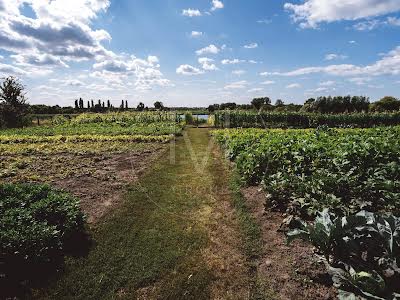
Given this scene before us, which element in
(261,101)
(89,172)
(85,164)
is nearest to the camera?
(89,172)

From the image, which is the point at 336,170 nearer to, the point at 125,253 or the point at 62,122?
the point at 125,253

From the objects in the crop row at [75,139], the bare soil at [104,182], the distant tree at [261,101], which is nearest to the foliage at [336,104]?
the distant tree at [261,101]

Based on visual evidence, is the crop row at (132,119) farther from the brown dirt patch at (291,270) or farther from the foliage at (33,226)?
the brown dirt patch at (291,270)

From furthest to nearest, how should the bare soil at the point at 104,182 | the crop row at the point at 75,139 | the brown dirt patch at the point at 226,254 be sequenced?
1. the crop row at the point at 75,139
2. the bare soil at the point at 104,182
3. the brown dirt patch at the point at 226,254

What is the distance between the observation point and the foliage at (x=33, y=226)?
4512 mm

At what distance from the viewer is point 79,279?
452 cm

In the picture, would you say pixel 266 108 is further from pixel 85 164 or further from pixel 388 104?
pixel 85 164

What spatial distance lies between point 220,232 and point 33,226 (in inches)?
132

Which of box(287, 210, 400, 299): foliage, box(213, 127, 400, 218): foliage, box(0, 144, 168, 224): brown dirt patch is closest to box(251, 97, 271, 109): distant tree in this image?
box(0, 144, 168, 224): brown dirt patch

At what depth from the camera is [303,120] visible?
110ft

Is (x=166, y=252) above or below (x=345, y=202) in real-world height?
below

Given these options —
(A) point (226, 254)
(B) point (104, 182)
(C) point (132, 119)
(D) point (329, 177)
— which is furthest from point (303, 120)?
(A) point (226, 254)

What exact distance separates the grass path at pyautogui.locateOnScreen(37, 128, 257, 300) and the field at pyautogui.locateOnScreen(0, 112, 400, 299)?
0.07 ft

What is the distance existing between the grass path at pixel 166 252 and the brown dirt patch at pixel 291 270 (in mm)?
296
